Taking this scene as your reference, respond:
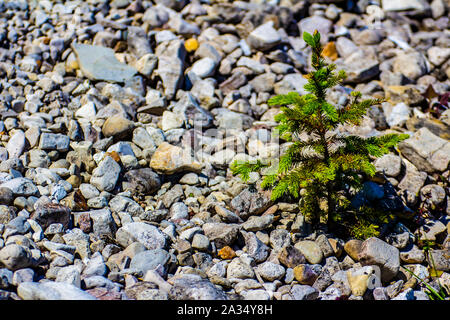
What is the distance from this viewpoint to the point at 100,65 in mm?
6324

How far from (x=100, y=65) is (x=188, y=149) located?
2080mm

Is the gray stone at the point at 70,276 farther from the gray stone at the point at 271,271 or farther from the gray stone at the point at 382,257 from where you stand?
the gray stone at the point at 382,257

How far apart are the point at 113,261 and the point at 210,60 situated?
388cm

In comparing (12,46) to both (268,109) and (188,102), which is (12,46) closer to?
(188,102)

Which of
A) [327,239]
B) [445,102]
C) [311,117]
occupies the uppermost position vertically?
[311,117]

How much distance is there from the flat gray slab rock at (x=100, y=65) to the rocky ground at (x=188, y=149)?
0.03m

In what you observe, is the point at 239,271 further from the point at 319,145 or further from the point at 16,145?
the point at 16,145

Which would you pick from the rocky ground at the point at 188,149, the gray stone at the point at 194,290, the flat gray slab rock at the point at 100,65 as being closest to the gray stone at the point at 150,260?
the rocky ground at the point at 188,149

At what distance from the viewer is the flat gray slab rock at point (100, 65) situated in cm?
621

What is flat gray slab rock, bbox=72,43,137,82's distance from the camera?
6.21 m

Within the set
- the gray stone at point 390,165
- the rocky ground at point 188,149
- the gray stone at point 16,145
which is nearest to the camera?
the rocky ground at point 188,149

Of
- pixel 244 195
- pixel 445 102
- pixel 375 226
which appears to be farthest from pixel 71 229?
pixel 445 102

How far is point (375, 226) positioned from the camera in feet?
14.3

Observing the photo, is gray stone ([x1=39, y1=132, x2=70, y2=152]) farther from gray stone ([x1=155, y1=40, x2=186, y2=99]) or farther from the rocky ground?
gray stone ([x1=155, y1=40, x2=186, y2=99])
